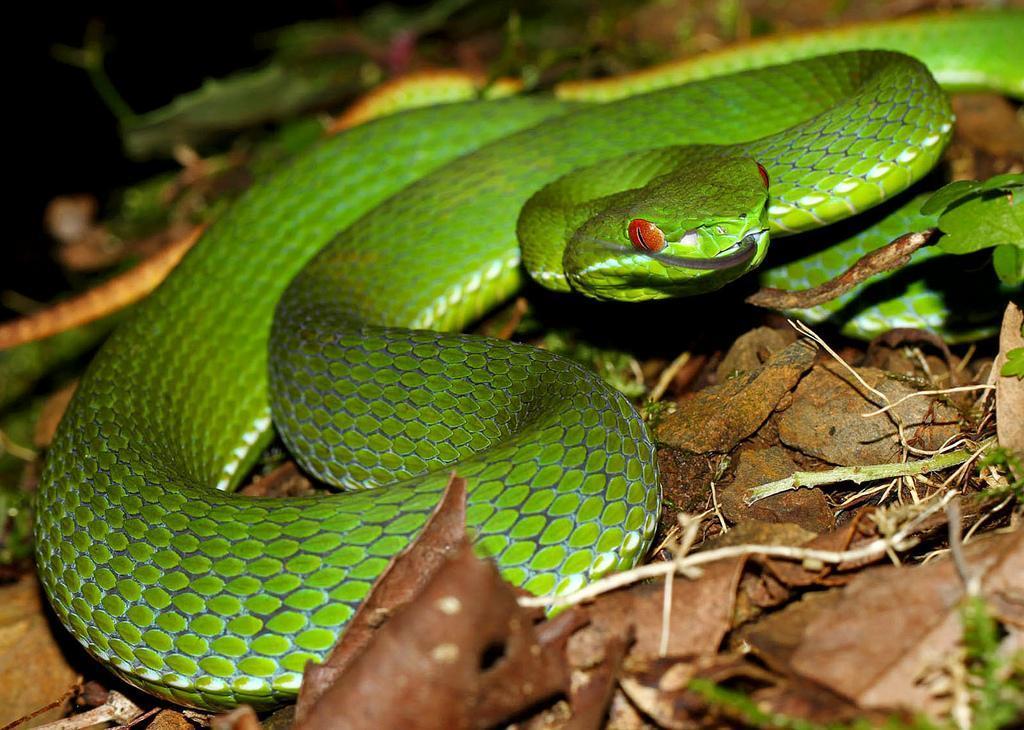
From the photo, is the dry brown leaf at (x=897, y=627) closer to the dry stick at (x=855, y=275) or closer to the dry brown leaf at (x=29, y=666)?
the dry stick at (x=855, y=275)

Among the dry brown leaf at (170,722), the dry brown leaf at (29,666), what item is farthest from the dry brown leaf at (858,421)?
the dry brown leaf at (29,666)

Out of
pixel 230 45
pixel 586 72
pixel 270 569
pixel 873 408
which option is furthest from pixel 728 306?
pixel 230 45

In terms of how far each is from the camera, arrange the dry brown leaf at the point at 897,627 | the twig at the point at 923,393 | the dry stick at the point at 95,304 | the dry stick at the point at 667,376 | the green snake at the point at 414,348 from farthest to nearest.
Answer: the dry stick at the point at 95,304 → the dry stick at the point at 667,376 → the twig at the point at 923,393 → the green snake at the point at 414,348 → the dry brown leaf at the point at 897,627

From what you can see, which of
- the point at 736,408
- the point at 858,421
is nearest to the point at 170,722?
the point at 736,408

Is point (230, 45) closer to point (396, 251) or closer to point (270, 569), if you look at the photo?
point (396, 251)

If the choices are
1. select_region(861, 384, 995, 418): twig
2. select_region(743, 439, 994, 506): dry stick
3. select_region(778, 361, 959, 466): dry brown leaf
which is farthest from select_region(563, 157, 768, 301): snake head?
select_region(743, 439, 994, 506): dry stick

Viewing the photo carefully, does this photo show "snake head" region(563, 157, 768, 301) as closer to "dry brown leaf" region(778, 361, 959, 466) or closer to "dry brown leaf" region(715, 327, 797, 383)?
"dry brown leaf" region(715, 327, 797, 383)
